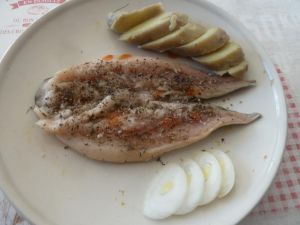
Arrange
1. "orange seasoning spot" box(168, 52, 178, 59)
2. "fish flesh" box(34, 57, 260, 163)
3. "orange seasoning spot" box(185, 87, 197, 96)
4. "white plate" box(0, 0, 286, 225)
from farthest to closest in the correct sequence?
"orange seasoning spot" box(168, 52, 178, 59) < "orange seasoning spot" box(185, 87, 197, 96) < "fish flesh" box(34, 57, 260, 163) < "white plate" box(0, 0, 286, 225)

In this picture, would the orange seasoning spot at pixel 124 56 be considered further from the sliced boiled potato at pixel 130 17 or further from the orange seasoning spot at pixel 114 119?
the orange seasoning spot at pixel 114 119

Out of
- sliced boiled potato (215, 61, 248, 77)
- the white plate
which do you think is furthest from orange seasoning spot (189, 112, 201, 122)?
sliced boiled potato (215, 61, 248, 77)

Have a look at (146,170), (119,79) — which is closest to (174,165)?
(146,170)

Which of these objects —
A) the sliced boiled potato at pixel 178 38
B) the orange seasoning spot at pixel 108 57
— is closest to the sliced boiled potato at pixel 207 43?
the sliced boiled potato at pixel 178 38

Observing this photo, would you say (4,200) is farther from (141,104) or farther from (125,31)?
(125,31)

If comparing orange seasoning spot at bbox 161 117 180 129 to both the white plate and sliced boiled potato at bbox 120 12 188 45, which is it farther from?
sliced boiled potato at bbox 120 12 188 45

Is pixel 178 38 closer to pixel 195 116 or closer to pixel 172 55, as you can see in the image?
pixel 172 55

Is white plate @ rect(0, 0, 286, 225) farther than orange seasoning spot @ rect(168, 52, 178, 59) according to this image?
No
